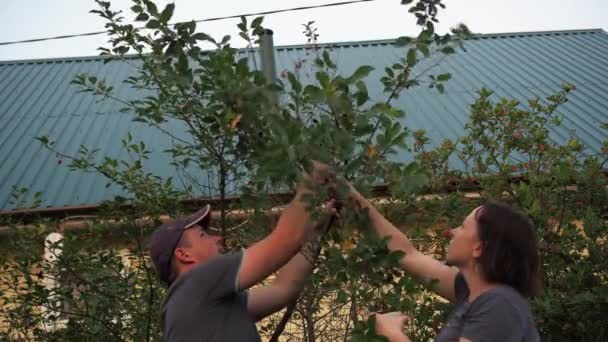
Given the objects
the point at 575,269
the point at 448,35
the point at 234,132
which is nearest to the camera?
the point at 234,132

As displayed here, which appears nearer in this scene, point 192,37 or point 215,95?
point 215,95

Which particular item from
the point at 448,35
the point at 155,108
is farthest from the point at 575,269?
the point at 155,108

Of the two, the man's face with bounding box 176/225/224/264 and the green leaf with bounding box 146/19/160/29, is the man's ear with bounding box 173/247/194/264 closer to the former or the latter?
the man's face with bounding box 176/225/224/264

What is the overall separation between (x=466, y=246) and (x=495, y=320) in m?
0.31

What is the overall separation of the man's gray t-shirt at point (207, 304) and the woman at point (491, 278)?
0.45 m

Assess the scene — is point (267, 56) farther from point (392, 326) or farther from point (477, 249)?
point (392, 326)

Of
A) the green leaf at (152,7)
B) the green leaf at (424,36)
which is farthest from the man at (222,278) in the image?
the green leaf at (152,7)

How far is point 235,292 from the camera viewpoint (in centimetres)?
218

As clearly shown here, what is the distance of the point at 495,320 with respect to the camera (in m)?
2.16

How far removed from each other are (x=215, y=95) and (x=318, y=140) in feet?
1.82

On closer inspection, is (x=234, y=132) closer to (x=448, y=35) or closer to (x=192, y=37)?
(x=192, y=37)

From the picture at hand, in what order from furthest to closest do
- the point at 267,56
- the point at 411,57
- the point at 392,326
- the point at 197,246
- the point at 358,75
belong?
the point at 267,56 < the point at 411,57 < the point at 197,246 < the point at 392,326 < the point at 358,75

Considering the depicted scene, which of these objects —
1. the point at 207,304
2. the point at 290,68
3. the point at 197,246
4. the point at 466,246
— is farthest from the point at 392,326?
the point at 290,68

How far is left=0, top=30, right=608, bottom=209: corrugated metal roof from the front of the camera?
389 inches
